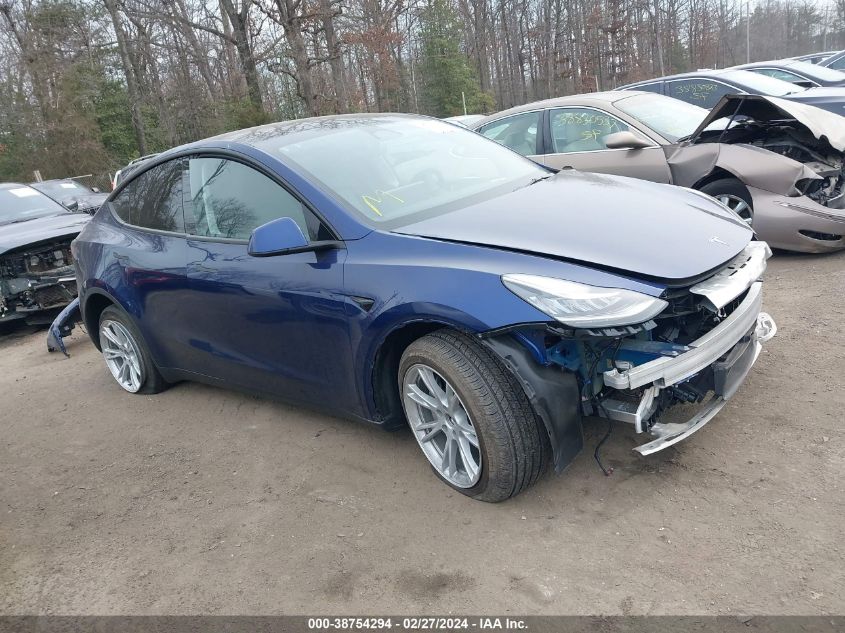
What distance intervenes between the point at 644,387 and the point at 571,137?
4.60 meters

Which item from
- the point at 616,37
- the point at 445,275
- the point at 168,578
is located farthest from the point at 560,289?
the point at 616,37

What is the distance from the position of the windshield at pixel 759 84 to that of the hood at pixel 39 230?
8446mm

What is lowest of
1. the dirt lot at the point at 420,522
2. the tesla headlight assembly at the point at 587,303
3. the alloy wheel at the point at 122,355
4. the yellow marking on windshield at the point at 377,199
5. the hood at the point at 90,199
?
the dirt lot at the point at 420,522

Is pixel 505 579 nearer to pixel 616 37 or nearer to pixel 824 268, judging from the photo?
pixel 824 268

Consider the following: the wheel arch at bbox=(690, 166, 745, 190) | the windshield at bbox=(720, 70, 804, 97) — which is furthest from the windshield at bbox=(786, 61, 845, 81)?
the wheel arch at bbox=(690, 166, 745, 190)

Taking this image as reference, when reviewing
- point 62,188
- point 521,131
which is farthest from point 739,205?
point 62,188

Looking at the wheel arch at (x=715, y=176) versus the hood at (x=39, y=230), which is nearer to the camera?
the wheel arch at (x=715, y=176)

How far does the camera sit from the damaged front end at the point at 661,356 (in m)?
2.55

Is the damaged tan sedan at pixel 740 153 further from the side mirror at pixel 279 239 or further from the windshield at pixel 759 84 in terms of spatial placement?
the side mirror at pixel 279 239

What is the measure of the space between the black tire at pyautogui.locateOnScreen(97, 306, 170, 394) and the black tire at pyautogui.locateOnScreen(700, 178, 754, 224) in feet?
14.9

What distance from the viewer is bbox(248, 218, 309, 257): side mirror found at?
3.11 metres

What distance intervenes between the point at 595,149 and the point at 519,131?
942 millimetres

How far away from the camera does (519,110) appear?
712 cm

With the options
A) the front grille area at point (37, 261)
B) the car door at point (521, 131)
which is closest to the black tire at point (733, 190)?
the car door at point (521, 131)
